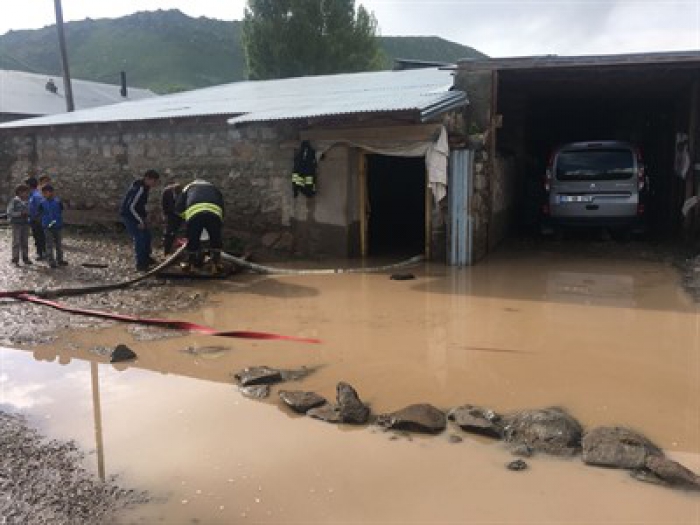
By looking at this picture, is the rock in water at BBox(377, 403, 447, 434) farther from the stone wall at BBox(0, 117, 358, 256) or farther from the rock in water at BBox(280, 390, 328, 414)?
the stone wall at BBox(0, 117, 358, 256)

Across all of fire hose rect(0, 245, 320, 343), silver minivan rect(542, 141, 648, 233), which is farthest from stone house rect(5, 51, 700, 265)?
fire hose rect(0, 245, 320, 343)

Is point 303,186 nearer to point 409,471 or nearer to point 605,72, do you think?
point 605,72

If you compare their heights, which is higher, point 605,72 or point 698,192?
point 605,72

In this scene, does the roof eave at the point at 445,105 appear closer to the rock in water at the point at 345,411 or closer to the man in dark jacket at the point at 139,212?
the man in dark jacket at the point at 139,212

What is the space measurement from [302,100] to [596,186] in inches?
238

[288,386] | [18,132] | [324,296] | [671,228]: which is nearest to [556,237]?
[671,228]

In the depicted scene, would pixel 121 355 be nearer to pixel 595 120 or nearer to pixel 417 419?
pixel 417 419

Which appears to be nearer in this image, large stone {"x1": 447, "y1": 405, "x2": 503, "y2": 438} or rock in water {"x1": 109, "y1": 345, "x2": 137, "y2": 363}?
large stone {"x1": 447, "y1": 405, "x2": 503, "y2": 438}

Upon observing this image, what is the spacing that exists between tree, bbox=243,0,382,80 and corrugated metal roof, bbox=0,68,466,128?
18.5 meters

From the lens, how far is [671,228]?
1382 centimetres

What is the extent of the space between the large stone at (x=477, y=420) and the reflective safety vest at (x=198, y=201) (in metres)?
6.04

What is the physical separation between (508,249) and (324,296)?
204 inches

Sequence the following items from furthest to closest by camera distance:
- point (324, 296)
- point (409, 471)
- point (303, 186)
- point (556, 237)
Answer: point (556, 237), point (303, 186), point (324, 296), point (409, 471)

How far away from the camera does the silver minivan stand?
11989 mm
